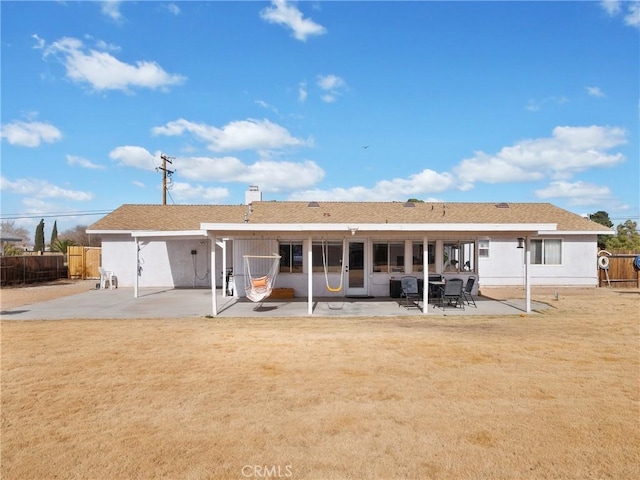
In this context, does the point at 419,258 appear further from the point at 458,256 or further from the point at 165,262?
the point at 165,262

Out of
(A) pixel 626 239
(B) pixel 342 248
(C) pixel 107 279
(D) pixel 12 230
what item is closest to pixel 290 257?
(B) pixel 342 248

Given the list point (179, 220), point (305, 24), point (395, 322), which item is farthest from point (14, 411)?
point (179, 220)

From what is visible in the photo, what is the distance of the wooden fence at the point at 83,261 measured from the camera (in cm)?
2172

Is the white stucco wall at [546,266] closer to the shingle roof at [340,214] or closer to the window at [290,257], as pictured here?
the shingle roof at [340,214]

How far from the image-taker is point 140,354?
6684 mm

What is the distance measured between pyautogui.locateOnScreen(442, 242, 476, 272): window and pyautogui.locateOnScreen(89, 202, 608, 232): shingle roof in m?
2.61

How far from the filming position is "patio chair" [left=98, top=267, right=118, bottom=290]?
17000mm

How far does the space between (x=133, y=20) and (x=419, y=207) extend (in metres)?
14.0

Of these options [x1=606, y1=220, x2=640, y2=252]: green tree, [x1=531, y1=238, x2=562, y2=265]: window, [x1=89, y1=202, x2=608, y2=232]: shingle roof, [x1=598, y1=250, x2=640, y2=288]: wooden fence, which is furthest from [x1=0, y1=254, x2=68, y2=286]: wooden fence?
[x1=606, y1=220, x2=640, y2=252]: green tree

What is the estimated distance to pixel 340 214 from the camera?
17625 millimetres

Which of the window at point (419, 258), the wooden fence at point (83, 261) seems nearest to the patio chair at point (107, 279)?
the wooden fence at point (83, 261)

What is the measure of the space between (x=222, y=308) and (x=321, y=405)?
304 inches

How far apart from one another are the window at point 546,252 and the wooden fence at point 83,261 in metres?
22.4

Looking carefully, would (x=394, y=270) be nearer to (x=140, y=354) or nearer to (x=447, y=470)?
(x=140, y=354)
